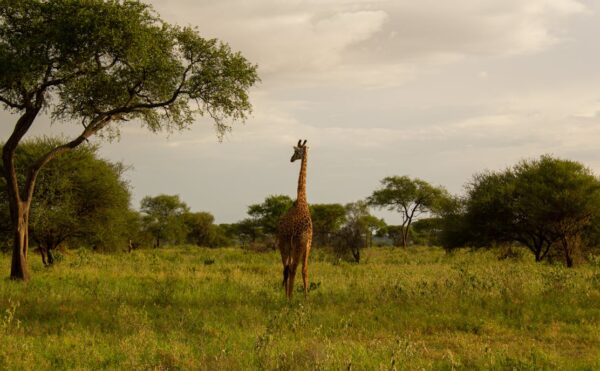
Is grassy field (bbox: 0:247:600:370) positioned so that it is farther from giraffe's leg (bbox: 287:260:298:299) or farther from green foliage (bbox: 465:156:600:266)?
green foliage (bbox: 465:156:600:266)

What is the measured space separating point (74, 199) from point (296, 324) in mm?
19056

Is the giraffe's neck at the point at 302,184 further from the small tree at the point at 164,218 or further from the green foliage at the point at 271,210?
the small tree at the point at 164,218

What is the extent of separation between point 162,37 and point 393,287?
36.9 feet

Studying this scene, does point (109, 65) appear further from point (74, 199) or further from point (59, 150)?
point (74, 199)

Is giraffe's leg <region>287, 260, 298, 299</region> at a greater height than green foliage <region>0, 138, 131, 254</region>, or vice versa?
green foliage <region>0, 138, 131, 254</region>

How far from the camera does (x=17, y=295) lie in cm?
1256

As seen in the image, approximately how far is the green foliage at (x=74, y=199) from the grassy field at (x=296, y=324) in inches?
327

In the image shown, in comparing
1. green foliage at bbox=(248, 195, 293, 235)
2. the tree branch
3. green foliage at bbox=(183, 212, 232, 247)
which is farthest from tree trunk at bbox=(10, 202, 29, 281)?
green foliage at bbox=(183, 212, 232, 247)

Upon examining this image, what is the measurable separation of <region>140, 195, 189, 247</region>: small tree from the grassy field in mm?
48881

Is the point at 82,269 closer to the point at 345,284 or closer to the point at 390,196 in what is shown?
the point at 345,284

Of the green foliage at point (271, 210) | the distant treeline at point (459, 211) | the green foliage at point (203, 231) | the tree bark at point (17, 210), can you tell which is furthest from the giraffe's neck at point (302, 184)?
the green foliage at point (203, 231)

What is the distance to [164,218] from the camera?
66.9 metres

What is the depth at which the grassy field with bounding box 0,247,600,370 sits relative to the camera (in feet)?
23.9

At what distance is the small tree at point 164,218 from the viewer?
2537 inches
